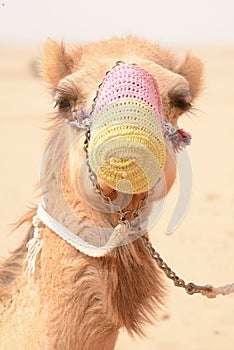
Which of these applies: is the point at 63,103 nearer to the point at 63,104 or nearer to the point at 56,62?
the point at 63,104

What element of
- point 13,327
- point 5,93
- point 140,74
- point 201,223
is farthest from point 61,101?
point 5,93

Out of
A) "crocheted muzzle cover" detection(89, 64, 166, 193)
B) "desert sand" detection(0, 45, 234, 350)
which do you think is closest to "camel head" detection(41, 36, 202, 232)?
"crocheted muzzle cover" detection(89, 64, 166, 193)

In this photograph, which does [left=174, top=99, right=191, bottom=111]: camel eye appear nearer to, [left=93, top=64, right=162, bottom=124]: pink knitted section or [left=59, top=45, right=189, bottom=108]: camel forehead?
[left=59, top=45, right=189, bottom=108]: camel forehead

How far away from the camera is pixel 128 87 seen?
221cm

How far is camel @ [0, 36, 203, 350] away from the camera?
2.22m

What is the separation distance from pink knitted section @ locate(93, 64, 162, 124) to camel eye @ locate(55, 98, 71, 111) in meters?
0.21

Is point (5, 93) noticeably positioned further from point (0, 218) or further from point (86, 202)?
point (86, 202)

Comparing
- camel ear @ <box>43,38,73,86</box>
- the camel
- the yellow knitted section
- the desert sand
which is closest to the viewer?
the yellow knitted section

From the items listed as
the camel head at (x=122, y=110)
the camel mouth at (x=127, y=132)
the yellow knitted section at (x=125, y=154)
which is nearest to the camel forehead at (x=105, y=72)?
the camel head at (x=122, y=110)

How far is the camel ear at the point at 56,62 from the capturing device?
261 cm

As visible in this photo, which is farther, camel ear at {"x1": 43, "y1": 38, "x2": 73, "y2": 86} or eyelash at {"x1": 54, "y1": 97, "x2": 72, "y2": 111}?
camel ear at {"x1": 43, "y1": 38, "x2": 73, "y2": 86}

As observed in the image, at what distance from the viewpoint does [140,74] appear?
2.24 meters

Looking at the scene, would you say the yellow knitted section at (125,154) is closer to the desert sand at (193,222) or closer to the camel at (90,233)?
the camel at (90,233)

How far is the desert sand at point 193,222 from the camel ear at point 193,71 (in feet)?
0.22
